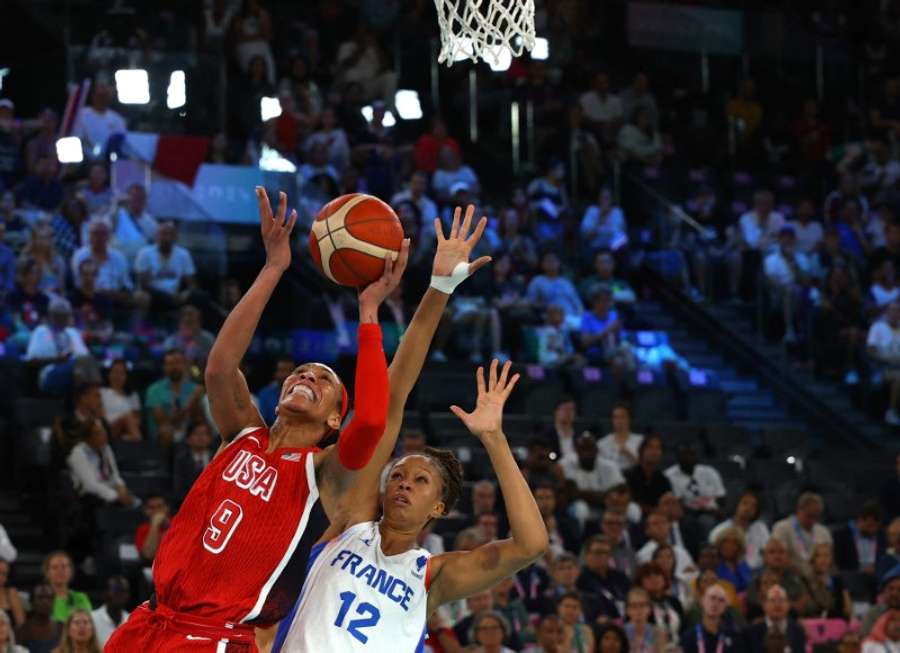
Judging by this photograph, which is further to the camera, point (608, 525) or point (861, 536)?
point (861, 536)

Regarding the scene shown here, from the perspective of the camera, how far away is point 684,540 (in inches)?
536

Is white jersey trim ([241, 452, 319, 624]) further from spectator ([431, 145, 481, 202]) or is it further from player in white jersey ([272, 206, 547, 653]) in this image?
spectator ([431, 145, 481, 202])

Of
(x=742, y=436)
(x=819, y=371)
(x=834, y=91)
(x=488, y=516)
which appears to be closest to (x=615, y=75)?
(x=834, y=91)

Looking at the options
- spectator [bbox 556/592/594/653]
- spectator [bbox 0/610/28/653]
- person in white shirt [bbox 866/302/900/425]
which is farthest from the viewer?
person in white shirt [bbox 866/302/900/425]

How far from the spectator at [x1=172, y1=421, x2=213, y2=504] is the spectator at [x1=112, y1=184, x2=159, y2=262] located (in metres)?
2.44

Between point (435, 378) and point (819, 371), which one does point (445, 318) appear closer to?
point (435, 378)

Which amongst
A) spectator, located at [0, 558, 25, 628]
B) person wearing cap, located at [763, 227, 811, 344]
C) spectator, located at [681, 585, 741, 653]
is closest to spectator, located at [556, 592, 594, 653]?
spectator, located at [681, 585, 741, 653]

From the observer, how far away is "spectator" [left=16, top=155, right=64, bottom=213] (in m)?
14.4

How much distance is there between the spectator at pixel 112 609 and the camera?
10.8 meters

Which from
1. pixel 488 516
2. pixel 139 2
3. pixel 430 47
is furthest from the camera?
pixel 430 47

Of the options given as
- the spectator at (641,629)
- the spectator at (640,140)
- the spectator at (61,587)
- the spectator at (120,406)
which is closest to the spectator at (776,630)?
the spectator at (641,629)

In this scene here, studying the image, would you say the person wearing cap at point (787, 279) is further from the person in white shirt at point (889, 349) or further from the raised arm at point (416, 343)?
the raised arm at point (416, 343)

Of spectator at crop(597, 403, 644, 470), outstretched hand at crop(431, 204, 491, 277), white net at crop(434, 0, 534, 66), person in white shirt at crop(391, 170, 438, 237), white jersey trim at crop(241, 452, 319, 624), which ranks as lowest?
spectator at crop(597, 403, 644, 470)

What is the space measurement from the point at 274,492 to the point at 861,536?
938 cm
